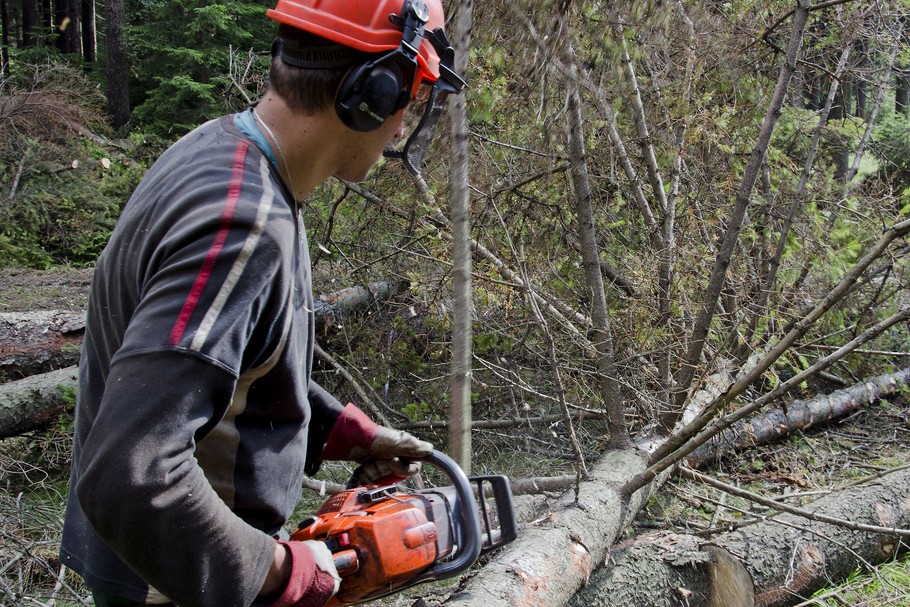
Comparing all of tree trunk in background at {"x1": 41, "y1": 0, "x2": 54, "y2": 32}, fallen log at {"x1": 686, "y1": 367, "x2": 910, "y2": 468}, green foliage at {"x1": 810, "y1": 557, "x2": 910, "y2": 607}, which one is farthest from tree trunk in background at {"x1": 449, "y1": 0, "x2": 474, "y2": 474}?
tree trunk in background at {"x1": 41, "y1": 0, "x2": 54, "y2": 32}

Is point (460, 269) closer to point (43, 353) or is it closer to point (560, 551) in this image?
point (560, 551)

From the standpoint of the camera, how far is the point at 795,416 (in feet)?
17.7

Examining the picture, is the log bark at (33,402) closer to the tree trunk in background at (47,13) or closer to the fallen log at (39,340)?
the fallen log at (39,340)

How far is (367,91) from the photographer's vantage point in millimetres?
1433

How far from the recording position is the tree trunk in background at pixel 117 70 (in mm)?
13547

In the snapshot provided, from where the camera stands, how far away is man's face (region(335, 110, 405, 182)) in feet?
4.99

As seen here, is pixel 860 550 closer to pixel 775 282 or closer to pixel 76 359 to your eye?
pixel 775 282

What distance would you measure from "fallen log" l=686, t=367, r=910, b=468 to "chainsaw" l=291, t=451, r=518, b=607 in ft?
10.9

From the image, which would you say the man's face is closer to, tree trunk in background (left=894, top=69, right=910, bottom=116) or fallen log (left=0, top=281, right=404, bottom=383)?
fallen log (left=0, top=281, right=404, bottom=383)

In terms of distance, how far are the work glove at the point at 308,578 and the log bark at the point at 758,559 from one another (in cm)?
170

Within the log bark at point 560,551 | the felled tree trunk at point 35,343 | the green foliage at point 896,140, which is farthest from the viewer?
the green foliage at point 896,140

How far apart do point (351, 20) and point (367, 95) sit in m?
0.17

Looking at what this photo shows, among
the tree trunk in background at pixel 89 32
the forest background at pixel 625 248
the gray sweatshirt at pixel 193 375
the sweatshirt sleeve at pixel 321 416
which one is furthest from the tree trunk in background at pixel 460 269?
the tree trunk in background at pixel 89 32

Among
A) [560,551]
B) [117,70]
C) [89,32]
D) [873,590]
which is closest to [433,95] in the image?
[560,551]
